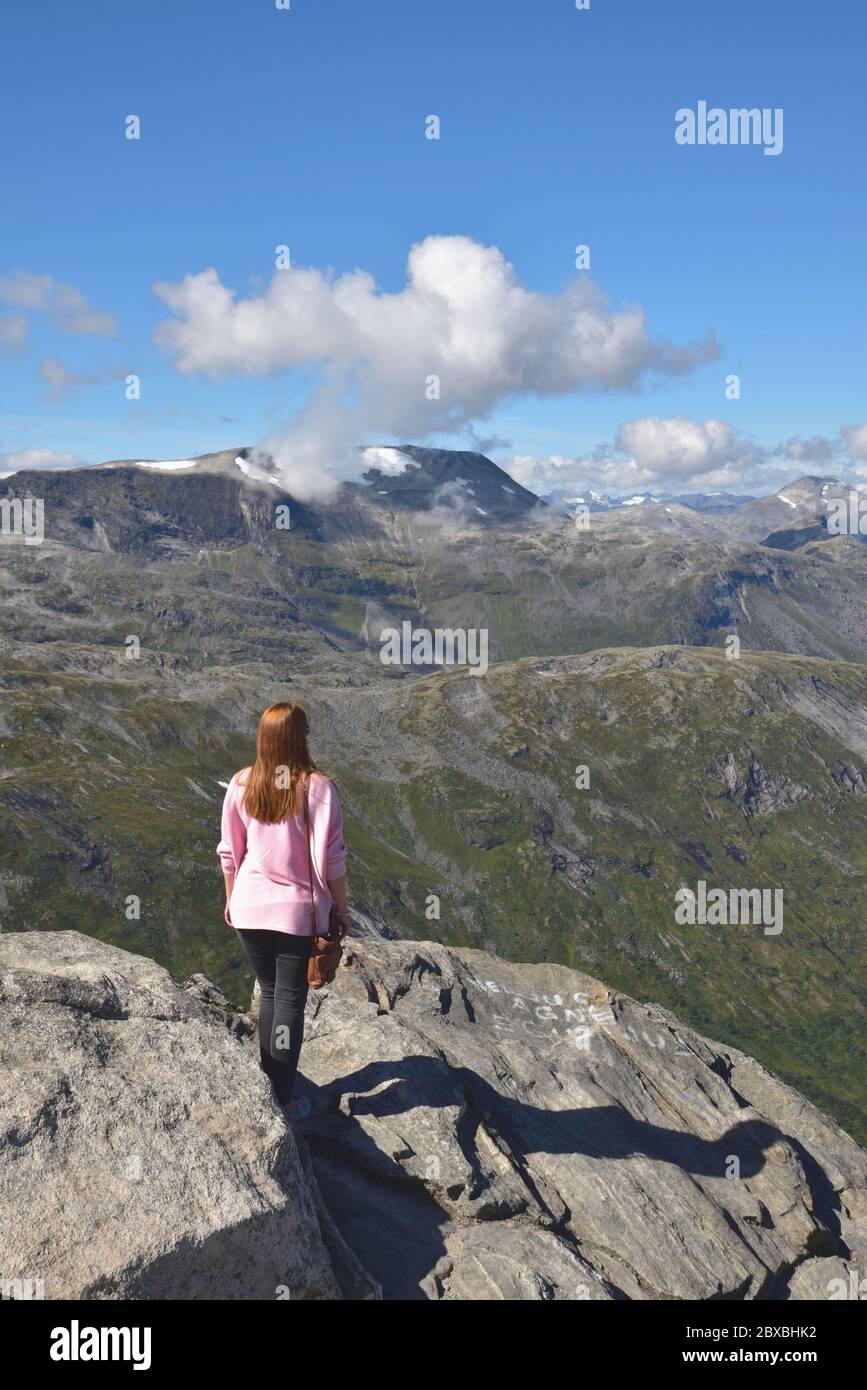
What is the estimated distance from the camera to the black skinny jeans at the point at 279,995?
17.2m

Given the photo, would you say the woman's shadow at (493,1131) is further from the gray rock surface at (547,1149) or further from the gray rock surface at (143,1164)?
the gray rock surface at (143,1164)

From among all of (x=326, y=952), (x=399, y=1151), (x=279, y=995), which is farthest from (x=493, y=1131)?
(x=326, y=952)

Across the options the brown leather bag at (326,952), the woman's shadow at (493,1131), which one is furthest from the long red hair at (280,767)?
the woman's shadow at (493,1131)

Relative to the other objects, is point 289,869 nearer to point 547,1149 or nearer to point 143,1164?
point 143,1164

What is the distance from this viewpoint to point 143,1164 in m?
14.6

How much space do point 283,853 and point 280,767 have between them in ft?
5.29

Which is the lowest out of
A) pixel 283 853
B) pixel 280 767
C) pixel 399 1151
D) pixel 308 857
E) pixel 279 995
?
pixel 399 1151

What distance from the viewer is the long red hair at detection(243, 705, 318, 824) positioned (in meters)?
16.5

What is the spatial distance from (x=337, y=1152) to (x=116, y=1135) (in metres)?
8.68
